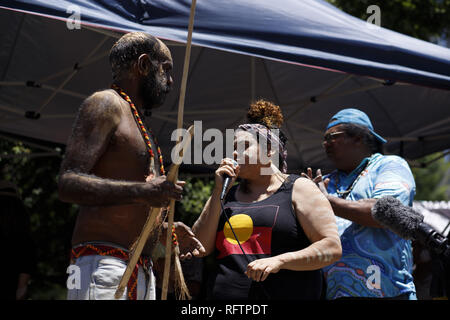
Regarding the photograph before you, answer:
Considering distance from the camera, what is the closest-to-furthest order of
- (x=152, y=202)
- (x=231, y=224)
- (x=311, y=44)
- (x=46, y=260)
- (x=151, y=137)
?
(x=152, y=202)
(x=151, y=137)
(x=231, y=224)
(x=311, y=44)
(x=46, y=260)

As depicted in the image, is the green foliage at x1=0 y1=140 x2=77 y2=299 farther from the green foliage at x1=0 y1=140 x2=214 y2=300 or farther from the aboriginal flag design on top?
the aboriginal flag design on top

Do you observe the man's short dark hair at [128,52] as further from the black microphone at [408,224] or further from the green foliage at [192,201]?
the green foliage at [192,201]

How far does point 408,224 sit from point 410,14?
7.29m

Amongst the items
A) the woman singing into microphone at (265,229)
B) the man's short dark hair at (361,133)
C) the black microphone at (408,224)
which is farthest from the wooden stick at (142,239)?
the man's short dark hair at (361,133)

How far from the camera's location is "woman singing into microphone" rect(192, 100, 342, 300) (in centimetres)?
259

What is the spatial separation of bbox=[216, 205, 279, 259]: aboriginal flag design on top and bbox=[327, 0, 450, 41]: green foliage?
6.82 m

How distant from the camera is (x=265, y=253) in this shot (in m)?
2.69

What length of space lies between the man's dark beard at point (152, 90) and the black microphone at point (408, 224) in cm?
126

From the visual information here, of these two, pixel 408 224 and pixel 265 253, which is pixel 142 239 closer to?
pixel 265 253

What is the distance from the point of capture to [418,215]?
2.71m

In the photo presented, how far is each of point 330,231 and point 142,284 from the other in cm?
93

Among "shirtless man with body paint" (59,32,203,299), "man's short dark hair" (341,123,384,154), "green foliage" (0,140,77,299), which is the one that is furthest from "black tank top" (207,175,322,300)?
"green foliage" (0,140,77,299)

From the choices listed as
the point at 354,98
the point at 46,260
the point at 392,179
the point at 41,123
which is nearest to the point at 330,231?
the point at 392,179

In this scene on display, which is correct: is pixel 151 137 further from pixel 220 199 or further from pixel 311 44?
pixel 311 44
